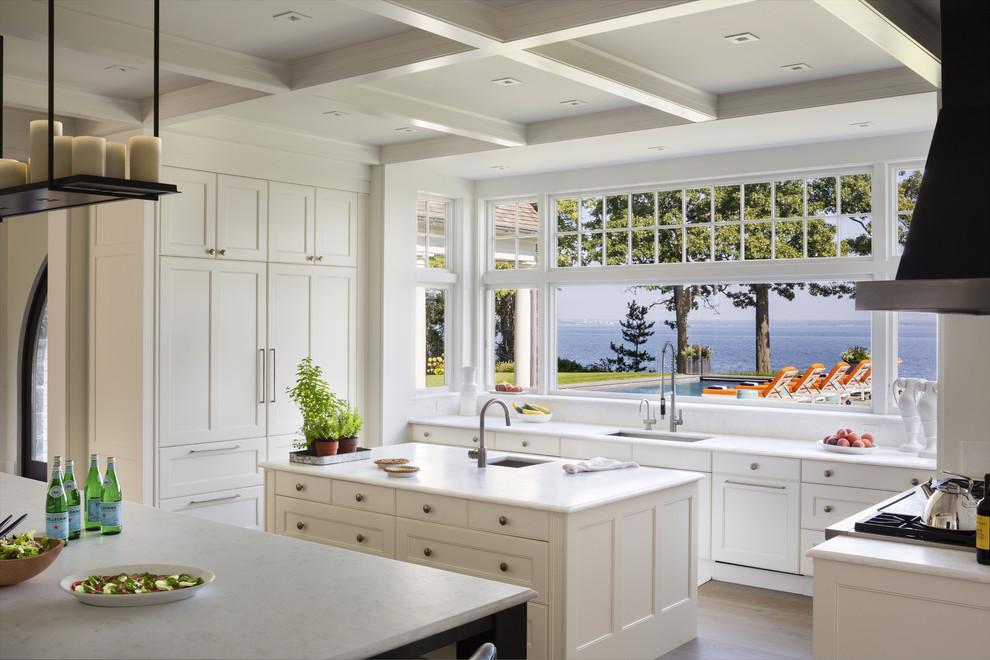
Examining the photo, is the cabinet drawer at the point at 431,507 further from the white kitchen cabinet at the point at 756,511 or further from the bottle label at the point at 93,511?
the white kitchen cabinet at the point at 756,511

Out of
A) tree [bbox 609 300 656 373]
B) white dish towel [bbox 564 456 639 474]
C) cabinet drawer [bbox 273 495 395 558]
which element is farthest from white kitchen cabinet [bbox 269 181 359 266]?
white dish towel [bbox 564 456 639 474]

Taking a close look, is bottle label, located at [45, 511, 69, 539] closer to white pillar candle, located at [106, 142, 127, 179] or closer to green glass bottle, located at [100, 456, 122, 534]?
green glass bottle, located at [100, 456, 122, 534]

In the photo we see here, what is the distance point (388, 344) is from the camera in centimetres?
648

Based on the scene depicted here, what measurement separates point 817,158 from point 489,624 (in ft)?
A: 14.5

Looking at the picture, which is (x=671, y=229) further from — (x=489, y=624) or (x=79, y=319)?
(x=489, y=624)

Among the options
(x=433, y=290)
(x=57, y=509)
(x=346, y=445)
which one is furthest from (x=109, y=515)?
(x=433, y=290)

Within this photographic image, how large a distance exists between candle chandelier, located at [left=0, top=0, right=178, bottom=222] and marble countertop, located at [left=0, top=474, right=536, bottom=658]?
3.41 feet

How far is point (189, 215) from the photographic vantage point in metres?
5.34

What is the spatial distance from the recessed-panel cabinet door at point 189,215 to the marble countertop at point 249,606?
291 cm

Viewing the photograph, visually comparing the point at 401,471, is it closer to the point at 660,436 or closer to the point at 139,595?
the point at 139,595

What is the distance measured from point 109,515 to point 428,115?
3.06m

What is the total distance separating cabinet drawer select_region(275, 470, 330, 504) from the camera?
4.34 m

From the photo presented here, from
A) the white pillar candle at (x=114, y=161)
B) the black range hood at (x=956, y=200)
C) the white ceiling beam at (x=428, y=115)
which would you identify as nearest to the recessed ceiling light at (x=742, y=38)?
the black range hood at (x=956, y=200)

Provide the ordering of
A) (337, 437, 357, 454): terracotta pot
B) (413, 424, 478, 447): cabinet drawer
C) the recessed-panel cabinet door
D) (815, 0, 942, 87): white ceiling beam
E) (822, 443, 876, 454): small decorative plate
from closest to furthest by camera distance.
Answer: (815, 0, 942, 87): white ceiling beam → (337, 437, 357, 454): terracotta pot → (822, 443, 876, 454): small decorative plate → the recessed-panel cabinet door → (413, 424, 478, 447): cabinet drawer
